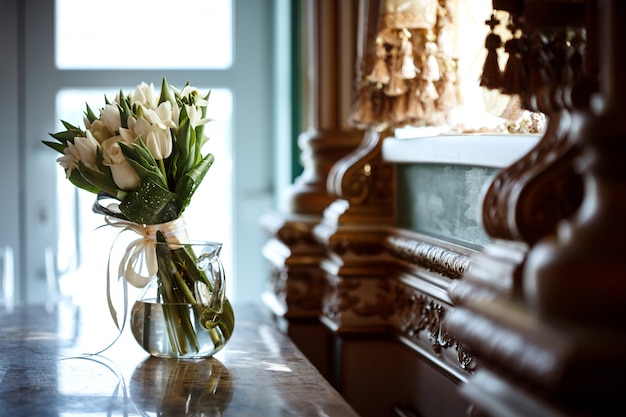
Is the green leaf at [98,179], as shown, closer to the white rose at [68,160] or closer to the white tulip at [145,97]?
the white rose at [68,160]

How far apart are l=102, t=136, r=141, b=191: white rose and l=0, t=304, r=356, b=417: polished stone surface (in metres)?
0.27

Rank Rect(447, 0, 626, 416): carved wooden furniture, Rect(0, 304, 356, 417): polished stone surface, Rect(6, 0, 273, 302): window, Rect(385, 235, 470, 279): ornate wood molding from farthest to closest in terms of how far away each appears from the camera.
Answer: Rect(6, 0, 273, 302): window
Rect(385, 235, 470, 279): ornate wood molding
Rect(0, 304, 356, 417): polished stone surface
Rect(447, 0, 626, 416): carved wooden furniture

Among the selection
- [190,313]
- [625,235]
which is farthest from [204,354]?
[625,235]

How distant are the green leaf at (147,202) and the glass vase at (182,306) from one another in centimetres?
5

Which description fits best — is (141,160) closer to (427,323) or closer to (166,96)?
(166,96)

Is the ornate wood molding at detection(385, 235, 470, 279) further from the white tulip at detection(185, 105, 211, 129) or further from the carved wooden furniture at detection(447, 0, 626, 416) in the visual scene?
the carved wooden furniture at detection(447, 0, 626, 416)

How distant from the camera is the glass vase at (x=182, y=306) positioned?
1.38 metres

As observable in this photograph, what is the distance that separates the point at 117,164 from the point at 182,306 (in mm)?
230

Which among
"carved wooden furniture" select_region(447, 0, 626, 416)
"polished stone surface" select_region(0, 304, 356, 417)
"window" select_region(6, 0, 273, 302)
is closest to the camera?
Result: "carved wooden furniture" select_region(447, 0, 626, 416)

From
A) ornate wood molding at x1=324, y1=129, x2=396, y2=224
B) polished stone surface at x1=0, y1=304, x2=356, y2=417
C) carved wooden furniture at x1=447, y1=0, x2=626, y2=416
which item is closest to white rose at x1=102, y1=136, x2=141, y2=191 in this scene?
polished stone surface at x1=0, y1=304, x2=356, y2=417

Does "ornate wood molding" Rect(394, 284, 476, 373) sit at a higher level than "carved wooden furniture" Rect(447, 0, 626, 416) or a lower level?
lower

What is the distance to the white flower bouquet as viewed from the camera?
136 cm

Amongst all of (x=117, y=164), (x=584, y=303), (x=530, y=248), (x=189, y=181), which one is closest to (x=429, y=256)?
(x=189, y=181)

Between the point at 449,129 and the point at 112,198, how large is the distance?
2.00 ft
